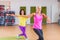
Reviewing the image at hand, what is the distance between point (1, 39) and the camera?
788 centimetres

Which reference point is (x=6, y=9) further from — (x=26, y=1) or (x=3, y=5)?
(x=26, y=1)

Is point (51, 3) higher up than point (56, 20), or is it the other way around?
point (51, 3)

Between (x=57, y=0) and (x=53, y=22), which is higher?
(x=57, y=0)

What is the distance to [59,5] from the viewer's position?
613 inches

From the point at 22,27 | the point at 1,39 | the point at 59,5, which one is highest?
the point at 59,5

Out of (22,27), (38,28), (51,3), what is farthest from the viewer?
(51,3)

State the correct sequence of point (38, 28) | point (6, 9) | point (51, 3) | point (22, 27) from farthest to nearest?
point (51, 3) < point (6, 9) < point (22, 27) < point (38, 28)

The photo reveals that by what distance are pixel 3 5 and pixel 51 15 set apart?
426 cm

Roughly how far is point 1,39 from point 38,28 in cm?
193

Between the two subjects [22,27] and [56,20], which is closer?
[22,27]

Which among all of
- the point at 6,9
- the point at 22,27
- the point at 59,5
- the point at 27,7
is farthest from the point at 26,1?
the point at 22,27

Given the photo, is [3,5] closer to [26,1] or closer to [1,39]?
[26,1]

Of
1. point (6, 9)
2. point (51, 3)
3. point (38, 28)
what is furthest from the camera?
point (51, 3)

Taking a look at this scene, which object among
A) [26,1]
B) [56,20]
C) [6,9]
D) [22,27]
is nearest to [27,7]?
[26,1]
